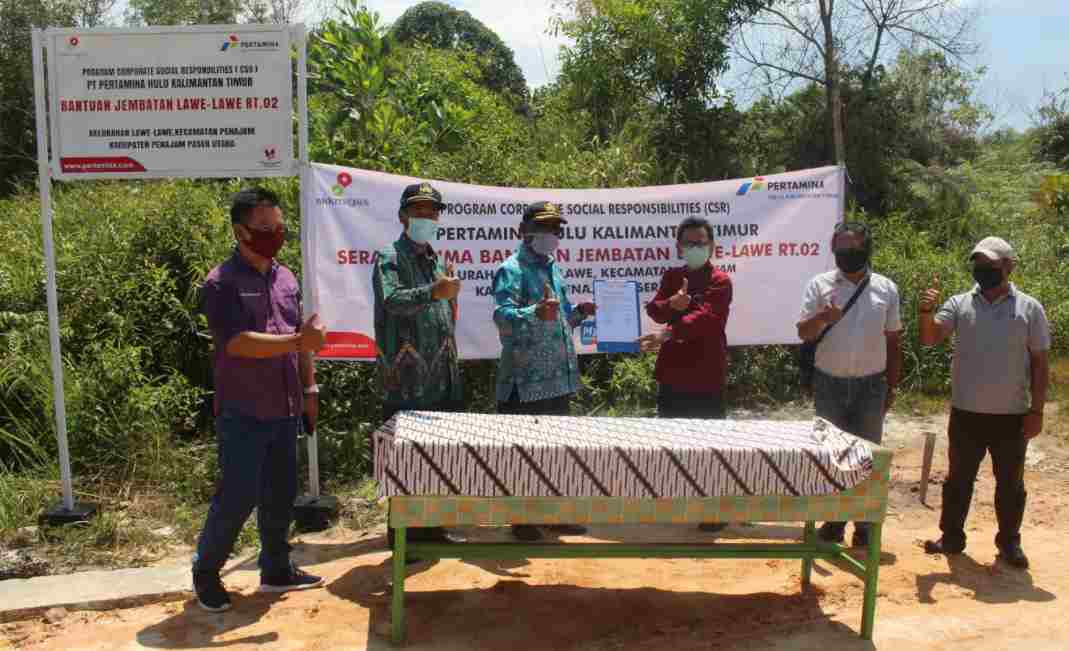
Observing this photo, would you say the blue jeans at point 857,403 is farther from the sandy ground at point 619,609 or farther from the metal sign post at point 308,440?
the metal sign post at point 308,440

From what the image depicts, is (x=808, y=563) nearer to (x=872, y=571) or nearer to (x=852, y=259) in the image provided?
(x=872, y=571)

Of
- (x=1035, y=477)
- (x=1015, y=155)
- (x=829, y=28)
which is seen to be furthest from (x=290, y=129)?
(x=1015, y=155)

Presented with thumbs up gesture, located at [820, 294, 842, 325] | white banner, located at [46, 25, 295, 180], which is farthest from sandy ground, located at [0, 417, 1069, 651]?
white banner, located at [46, 25, 295, 180]

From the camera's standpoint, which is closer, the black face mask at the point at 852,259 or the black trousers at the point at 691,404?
the black face mask at the point at 852,259

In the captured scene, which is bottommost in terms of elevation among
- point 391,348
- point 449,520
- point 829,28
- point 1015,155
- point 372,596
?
point 372,596

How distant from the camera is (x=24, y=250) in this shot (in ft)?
24.0

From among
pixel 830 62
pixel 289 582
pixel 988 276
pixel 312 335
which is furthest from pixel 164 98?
pixel 830 62

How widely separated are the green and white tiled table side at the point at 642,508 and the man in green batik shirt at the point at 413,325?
0.95 m

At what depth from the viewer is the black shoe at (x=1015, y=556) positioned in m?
4.73

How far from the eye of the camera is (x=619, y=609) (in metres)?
4.23

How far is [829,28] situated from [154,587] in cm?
1063

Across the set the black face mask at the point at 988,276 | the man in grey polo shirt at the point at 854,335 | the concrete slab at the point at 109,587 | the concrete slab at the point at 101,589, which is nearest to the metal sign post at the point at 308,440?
the concrete slab at the point at 109,587

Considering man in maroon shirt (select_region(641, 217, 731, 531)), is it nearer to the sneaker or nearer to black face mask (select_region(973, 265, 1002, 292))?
black face mask (select_region(973, 265, 1002, 292))

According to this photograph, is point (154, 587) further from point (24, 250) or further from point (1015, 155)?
point (1015, 155)
